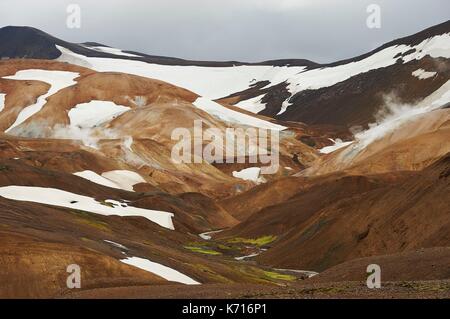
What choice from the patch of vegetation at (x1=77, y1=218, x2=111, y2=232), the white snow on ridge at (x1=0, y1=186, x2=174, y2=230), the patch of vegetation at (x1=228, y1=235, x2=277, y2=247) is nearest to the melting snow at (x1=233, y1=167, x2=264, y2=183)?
the white snow on ridge at (x1=0, y1=186, x2=174, y2=230)

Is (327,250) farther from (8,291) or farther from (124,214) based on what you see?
(8,291)

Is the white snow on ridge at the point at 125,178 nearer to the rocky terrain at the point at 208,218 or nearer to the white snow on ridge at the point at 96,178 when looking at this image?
the rocky terrain at the point at 208,218

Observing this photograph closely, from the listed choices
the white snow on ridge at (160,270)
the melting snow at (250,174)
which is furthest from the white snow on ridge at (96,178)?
the white snow on ridge at (160,270)

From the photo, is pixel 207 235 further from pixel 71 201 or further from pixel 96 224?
pixel 96 224

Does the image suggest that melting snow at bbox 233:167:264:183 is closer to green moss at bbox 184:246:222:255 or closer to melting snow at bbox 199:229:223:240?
melting snow at bbox 199:229:223:240

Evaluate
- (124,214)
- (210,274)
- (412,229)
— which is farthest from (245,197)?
(210,274)
